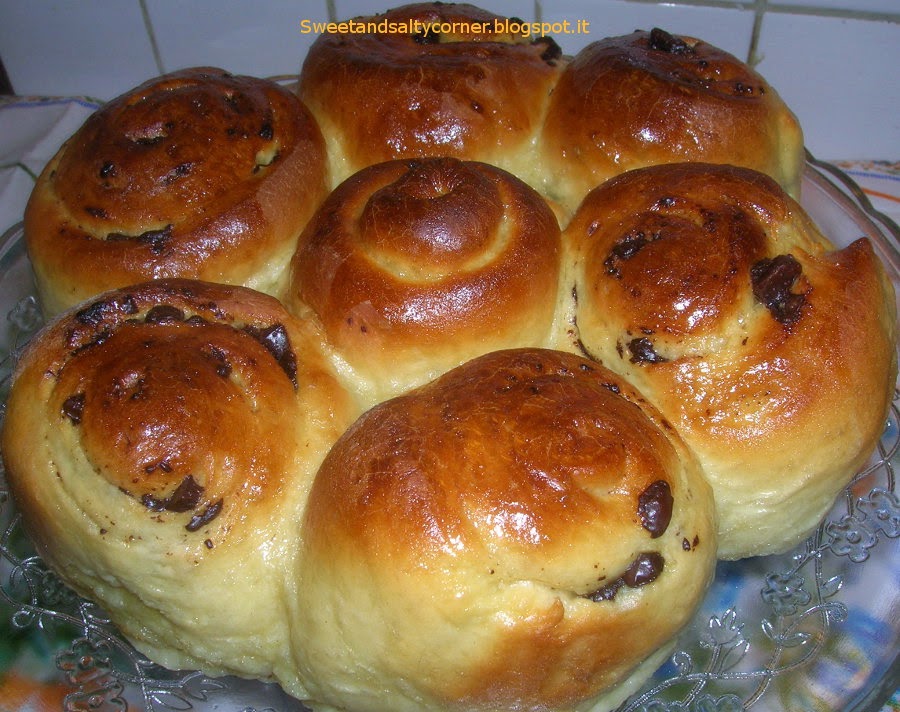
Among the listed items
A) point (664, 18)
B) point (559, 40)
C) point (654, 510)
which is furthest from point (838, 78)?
point (654, 510)

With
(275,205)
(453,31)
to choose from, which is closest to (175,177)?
(275,205)

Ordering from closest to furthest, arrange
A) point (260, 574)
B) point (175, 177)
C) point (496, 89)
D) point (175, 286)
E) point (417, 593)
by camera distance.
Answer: point (417, 593) → point (260, 574) → point (175, 286) → point (175, 177) → point (496, 89)

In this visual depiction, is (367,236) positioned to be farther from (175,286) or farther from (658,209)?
(658,209)

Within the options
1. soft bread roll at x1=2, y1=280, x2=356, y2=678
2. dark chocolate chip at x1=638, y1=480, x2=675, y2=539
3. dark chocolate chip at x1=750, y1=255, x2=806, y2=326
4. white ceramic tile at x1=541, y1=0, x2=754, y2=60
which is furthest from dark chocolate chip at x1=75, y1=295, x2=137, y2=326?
white ceramic tile at x1=541, y1=0, x2=754, y2=60

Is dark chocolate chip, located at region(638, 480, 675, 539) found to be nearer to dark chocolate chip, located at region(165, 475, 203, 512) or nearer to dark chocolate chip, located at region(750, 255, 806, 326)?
dark chocolate chip, located at region(750, 255, 806, 326)

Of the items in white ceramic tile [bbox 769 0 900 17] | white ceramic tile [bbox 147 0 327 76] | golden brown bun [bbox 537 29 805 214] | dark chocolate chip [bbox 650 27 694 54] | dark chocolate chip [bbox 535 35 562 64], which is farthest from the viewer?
white ceramic tile [bbox 147 0 327 76]

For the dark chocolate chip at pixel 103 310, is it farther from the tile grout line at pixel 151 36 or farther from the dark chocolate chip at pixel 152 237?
the tile grout line at pixel 151 36

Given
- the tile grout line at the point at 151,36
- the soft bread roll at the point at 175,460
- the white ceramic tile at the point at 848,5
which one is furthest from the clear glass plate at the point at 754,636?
the tile grout line at the point at 151,36
